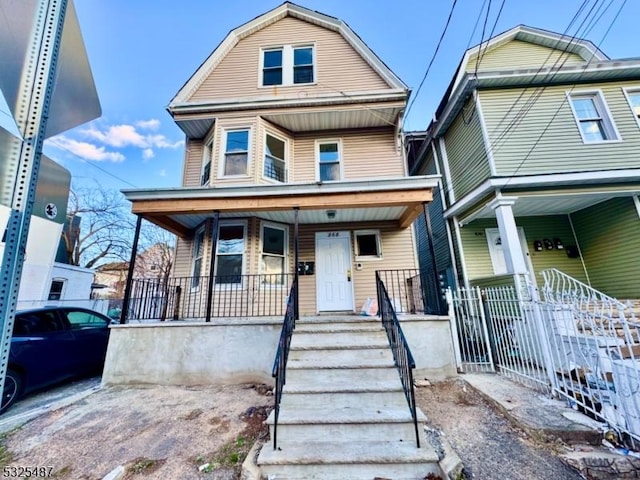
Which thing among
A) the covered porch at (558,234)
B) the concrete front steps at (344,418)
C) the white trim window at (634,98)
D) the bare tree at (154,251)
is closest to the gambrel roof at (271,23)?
the covered porch at (558,234)

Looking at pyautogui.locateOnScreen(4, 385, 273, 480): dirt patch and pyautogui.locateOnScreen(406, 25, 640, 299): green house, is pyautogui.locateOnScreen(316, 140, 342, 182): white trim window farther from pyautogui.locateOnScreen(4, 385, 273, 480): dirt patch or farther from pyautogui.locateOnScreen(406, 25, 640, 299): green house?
pyautogui.locateOnScreen(4, 385, 273, 480): dirt patch

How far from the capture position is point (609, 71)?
23.3 ft

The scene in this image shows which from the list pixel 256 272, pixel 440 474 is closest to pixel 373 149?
pixel 256 272

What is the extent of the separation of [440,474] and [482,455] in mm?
622

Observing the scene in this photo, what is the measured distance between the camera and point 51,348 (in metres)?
4.97

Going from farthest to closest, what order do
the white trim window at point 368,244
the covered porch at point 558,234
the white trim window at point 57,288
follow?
1. the white trim window at point 57,288
2. the white trim window at point 368,244
3. the covered porch at point 558,234

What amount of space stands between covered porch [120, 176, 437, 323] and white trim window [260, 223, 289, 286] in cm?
3

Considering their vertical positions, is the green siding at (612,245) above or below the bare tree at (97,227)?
below

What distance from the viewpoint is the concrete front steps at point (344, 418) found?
2.55 m

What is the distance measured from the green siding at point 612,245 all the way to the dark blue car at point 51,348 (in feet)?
42.9

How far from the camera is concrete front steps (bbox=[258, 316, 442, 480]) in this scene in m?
2.55

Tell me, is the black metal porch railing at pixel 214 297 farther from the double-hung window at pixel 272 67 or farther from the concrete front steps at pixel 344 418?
the double-hung window at pixel 272 67

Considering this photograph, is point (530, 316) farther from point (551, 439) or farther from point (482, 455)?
point (482, 455)

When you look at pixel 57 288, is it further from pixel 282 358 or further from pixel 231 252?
pixel 282 358
